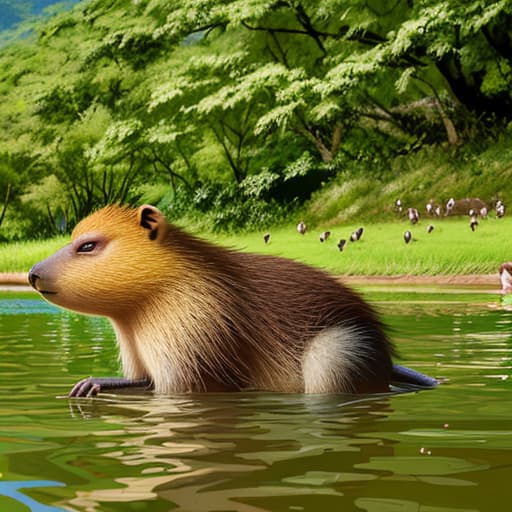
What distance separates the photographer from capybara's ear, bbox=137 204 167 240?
5750mm

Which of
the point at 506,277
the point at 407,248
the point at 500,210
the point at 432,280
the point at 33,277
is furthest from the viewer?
the point at 500,210

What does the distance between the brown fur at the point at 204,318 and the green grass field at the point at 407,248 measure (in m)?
11.7

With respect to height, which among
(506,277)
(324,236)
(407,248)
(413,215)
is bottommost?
(506,277)

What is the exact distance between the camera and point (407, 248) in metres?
22.4

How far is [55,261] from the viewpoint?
18.6 ft

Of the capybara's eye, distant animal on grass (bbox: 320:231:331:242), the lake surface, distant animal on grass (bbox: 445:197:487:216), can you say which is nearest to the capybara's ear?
the capybara's eye

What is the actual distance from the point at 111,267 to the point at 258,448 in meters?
1.91

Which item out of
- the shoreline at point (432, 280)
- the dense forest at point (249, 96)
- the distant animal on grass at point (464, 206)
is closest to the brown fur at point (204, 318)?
the shoreline at point (432, 280)

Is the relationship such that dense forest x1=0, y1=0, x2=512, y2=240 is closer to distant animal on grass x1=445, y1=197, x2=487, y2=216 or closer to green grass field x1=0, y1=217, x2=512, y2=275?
distant animal on grass x1=445, y1=197, x2=487, y2=216

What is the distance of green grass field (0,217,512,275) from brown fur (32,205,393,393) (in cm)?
1165

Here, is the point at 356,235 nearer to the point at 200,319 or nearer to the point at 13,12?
the point at 200,319

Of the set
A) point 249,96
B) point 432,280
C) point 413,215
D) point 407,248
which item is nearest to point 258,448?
point 432,280

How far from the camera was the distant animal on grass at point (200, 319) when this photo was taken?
18.2 ft

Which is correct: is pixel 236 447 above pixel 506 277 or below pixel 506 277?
above
